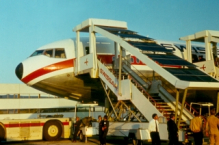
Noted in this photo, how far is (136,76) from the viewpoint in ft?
57.9

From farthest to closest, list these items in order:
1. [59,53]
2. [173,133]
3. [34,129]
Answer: [59,53] < [34,129] < [173,133]

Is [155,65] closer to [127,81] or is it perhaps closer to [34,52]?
[127,81]

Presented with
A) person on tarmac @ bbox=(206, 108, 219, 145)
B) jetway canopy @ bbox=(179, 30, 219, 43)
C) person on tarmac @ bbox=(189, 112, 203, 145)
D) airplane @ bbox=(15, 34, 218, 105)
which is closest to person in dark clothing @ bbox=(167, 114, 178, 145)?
person on tarmac @ bbox=(189, 112, 203, 145)

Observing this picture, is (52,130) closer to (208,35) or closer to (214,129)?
(214,129)

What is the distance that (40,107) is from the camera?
52219mm

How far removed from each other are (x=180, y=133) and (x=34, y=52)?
1132cm

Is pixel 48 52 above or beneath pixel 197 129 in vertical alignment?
above

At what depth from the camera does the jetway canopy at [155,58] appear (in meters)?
12.2

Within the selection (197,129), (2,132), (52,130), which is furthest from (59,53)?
(197,129)

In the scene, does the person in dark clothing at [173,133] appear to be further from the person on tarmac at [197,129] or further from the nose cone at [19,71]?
the nose cone at [19,71]

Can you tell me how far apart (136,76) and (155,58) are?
382cm

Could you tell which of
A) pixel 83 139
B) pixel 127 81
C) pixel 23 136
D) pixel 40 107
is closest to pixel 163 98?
pixel 127 81

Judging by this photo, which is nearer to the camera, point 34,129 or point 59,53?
point 34,129

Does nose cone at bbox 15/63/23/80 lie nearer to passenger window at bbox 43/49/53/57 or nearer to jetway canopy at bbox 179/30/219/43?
passenger window at bbox 43/49/53/57
